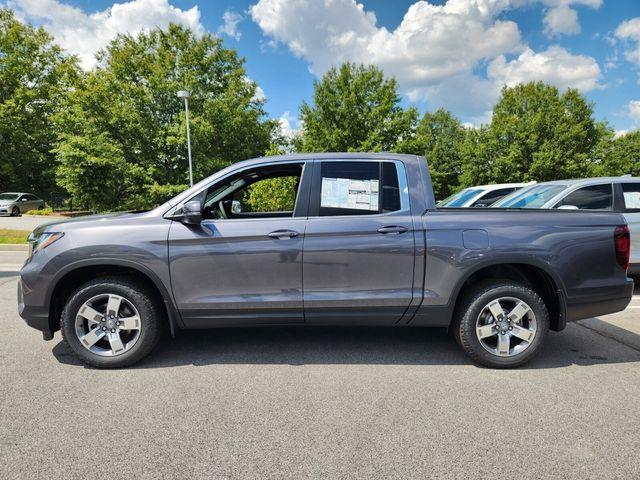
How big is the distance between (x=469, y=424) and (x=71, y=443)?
2.49 meters

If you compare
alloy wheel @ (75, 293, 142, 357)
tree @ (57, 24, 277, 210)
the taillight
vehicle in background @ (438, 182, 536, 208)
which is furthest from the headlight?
tree @ (57, 24, 277, 210)

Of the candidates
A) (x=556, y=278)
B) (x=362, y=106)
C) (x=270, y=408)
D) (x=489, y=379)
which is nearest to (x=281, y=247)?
(x=270, y=408)

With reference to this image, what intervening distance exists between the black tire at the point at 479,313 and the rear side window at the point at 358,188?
3.53 feet

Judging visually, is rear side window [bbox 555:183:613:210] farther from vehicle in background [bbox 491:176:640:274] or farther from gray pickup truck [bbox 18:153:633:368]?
gray pickup truck [bbox 18:153:633:368]

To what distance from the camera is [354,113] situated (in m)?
32.7

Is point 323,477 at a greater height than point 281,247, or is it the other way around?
point 281,247

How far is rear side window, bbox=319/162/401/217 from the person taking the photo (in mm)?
3598

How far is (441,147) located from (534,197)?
4580 centimetres

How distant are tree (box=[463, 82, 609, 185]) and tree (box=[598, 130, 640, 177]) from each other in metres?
1.31

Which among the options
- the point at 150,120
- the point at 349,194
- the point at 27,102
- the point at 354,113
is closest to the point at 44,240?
the point at 349,194

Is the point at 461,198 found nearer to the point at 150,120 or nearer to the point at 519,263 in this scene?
the point at 519,263

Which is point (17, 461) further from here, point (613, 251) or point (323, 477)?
point (613, 251)

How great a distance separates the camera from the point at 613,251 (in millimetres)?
3641

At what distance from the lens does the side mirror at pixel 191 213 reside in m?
3.37
